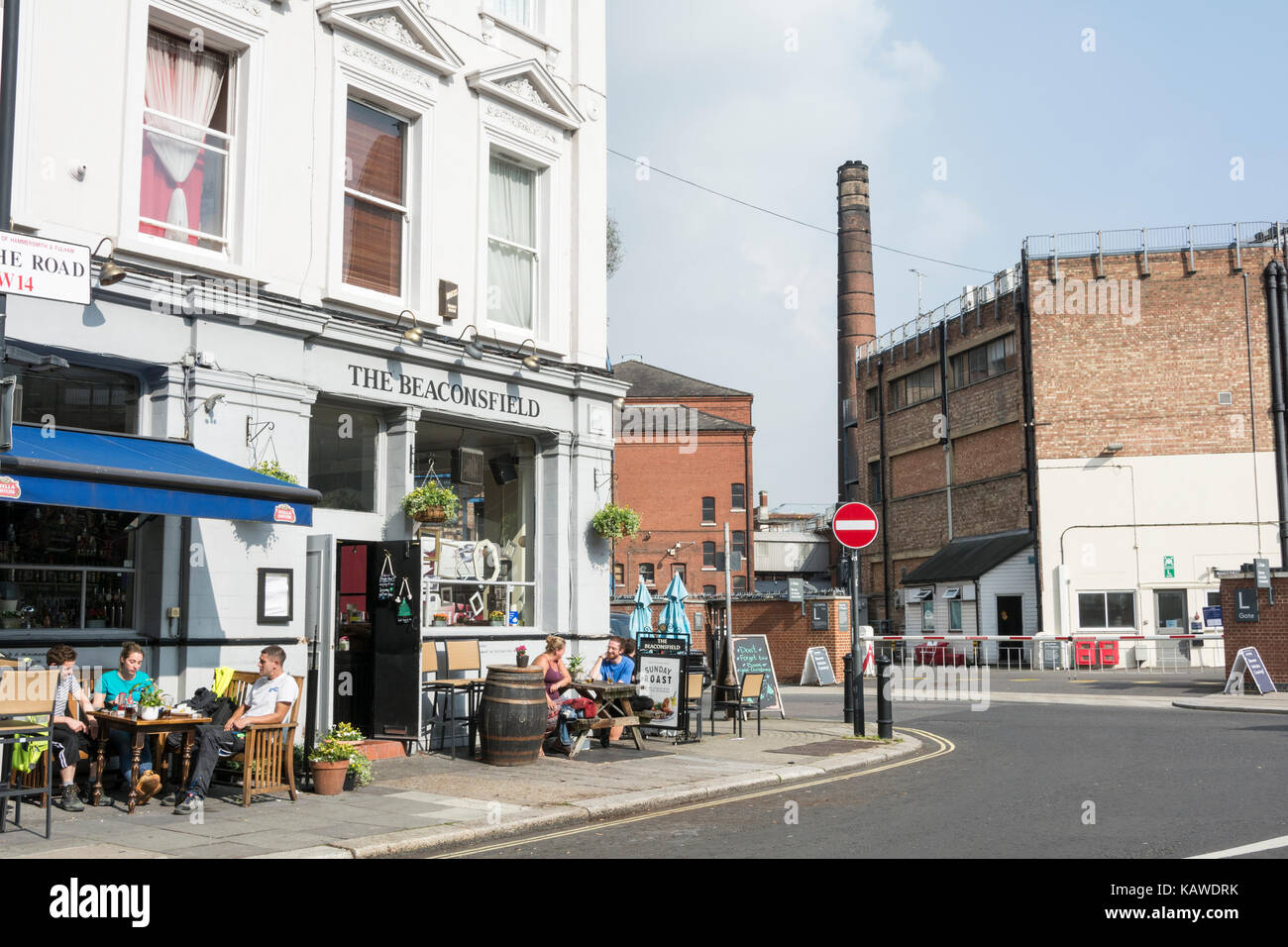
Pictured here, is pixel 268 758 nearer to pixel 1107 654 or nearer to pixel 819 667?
pixel 819 667

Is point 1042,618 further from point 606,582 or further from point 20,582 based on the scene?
point 20,582

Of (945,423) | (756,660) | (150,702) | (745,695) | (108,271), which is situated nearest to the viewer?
(150,702)

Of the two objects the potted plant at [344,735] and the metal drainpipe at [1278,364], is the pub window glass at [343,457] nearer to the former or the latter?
the potted plant at [344,735]

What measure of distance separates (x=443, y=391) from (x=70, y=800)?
252 inches

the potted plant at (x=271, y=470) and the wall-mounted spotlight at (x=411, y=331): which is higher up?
the wall-mounted spotlight at (x=411, y=331)

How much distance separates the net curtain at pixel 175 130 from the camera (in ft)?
38.2

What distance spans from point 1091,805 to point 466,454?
8947 millimetres

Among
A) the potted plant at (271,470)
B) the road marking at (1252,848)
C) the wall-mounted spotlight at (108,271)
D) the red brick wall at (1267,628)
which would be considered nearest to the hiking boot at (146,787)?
the potted plant at (271,470)

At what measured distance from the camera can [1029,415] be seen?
131 ft

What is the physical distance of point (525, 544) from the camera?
1589cm

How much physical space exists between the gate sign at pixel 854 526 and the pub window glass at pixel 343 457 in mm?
5932

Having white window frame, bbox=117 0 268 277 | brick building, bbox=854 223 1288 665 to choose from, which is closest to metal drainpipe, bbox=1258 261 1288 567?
brick building, bbox=854 223 1288 665

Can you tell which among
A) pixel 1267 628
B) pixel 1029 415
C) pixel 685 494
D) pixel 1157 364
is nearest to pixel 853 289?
pixel 685 494

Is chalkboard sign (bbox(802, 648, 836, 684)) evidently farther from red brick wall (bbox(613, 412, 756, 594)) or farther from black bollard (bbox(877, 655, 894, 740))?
red brick wall (bbox(613, 412, 756, 594))
